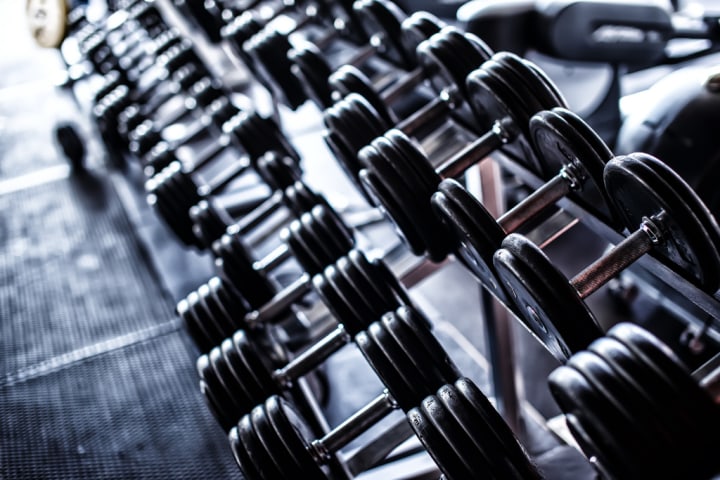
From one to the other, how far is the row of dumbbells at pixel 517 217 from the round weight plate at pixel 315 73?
10.3 inches

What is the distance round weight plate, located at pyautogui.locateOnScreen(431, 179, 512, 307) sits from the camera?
84 centimetres

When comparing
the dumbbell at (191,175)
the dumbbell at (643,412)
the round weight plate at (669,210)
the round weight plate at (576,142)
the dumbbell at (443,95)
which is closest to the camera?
the dumbbell at (643,412)

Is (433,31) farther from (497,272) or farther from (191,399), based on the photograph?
(191,399)

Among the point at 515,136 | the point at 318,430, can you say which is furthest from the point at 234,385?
the point at 515,136

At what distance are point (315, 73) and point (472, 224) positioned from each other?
0.71m

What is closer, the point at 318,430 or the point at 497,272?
the point at 497,272

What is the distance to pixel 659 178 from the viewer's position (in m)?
0.71

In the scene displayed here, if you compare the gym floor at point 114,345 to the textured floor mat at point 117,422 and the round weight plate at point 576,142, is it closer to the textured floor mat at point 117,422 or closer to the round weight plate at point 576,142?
the textured floor mat at point 117,422

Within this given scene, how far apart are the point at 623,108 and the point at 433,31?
62 cm

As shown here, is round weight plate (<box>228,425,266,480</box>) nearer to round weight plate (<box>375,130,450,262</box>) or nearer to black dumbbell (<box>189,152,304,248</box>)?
round weight plate (<box>375,130,450,262</box>)

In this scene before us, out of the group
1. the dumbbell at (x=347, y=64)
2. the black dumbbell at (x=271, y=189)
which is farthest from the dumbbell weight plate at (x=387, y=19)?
the black dumbbell at (x=271, y=189)

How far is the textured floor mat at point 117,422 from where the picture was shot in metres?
1.38

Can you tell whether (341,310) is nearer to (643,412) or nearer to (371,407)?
(371,407)

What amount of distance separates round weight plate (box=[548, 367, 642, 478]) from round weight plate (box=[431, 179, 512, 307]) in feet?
0.85
